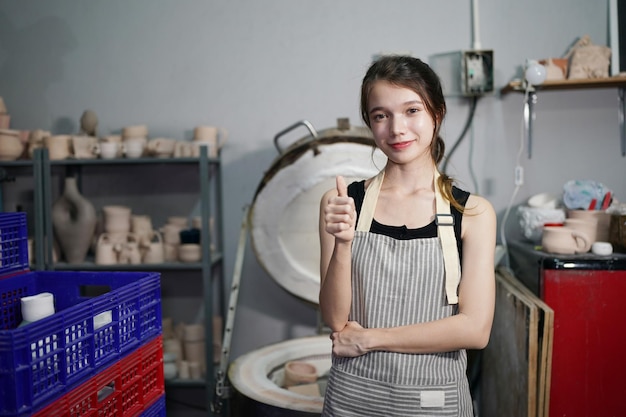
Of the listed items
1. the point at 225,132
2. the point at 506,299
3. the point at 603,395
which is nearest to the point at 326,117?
the point at 225,132

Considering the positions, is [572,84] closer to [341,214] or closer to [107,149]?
[341,214]

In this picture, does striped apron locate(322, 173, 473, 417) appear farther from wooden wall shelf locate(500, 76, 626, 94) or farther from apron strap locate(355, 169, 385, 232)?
wooden wall shelf locate(500, 76, 626, 94)

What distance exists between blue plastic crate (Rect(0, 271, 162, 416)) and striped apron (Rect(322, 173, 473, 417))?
19.7 inches

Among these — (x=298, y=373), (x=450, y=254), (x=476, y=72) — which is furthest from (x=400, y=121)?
(x=476, y=72)

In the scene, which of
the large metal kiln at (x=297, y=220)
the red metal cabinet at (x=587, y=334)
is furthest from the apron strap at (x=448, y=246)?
the red metal cabinet at (x=587, y=334)

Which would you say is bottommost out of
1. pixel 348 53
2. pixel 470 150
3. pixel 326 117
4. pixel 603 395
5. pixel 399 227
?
pixel 603 395

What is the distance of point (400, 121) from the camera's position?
1338mm

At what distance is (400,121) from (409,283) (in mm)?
382

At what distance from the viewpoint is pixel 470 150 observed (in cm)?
289

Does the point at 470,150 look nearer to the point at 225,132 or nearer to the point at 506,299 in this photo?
the point at 506,299

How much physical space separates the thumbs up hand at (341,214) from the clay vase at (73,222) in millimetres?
1958

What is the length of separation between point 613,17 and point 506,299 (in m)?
1.50

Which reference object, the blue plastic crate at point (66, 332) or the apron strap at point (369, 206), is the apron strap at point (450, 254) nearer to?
the apron strap at point (369, 206)

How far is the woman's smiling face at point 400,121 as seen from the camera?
4.40 feet
